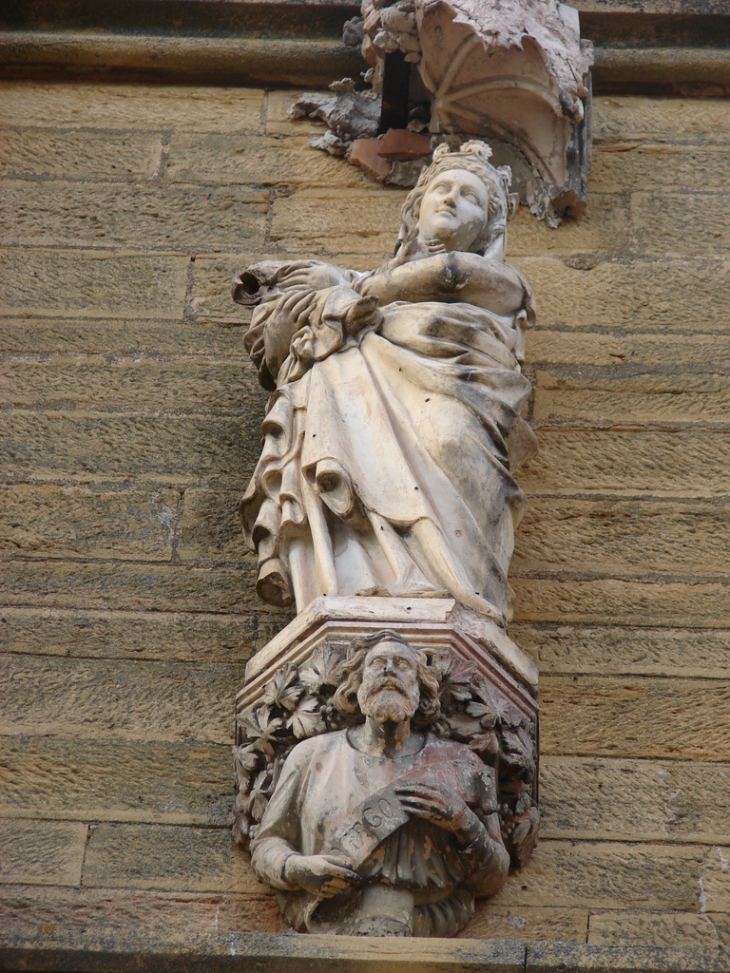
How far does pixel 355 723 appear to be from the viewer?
11.5 ft

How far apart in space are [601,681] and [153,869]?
1.12 meters

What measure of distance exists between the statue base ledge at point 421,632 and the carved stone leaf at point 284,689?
3cm

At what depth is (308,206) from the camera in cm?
513

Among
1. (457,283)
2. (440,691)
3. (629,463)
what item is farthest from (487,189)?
(440,691)

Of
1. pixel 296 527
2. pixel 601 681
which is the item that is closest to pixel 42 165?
pixel 296 527

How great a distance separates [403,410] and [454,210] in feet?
2.01

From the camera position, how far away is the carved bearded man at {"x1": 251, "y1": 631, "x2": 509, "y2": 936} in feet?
10.8

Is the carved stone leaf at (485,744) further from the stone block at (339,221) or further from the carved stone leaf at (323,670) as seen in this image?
the stone block at (339,221)

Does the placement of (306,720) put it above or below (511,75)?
below

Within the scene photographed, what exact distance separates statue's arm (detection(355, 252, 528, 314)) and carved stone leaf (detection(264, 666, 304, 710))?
996 millimetres

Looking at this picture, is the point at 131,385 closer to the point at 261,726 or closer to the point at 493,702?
the point at 261,726

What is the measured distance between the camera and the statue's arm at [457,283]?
4102 mm

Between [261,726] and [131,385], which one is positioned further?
[131,385]

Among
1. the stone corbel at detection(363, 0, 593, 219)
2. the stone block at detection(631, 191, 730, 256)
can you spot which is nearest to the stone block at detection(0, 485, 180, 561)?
the stone corbel at detection(363, 0, 593, 219)
